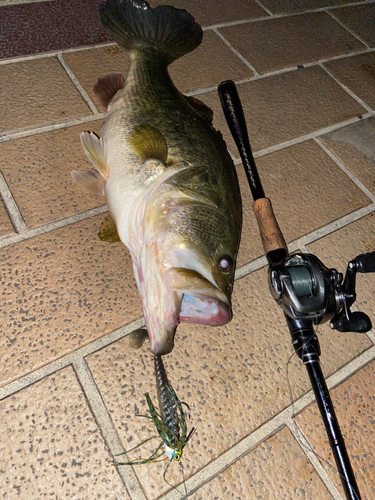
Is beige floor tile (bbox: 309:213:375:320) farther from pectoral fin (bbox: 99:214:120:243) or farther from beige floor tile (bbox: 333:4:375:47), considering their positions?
beige floor tile (bbox: 333:4:375:47)

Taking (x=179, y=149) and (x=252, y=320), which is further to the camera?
(x=252, y=320)

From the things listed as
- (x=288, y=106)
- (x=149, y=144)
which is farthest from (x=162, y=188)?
(x=288, y=106)

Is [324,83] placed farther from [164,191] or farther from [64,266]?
[64,266]

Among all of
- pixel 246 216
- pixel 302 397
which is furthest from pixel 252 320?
pixel 246 216

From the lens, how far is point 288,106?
2650 mm

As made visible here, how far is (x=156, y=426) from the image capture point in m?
1.51

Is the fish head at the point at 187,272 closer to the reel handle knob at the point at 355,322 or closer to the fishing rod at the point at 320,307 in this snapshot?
the fishing rod at the point at 320,307

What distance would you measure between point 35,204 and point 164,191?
73 centimetres

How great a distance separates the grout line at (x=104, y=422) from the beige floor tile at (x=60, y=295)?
113 millimetres

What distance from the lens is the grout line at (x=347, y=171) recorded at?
2.45 m

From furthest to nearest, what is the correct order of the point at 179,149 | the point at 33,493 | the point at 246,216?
the point at 246,216, the point at 179,149, the point at 33,493

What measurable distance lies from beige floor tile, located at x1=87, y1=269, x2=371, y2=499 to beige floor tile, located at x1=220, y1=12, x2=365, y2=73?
1871 millimetres

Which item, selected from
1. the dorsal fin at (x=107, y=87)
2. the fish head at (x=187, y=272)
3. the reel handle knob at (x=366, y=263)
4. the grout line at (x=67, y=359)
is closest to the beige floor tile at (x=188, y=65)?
the dorsal fin at (x=107, y=87)

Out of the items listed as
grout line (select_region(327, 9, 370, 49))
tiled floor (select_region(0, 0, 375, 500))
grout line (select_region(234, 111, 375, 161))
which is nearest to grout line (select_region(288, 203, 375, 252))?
tiled floor (select_region(0, 0, 375, 500))
